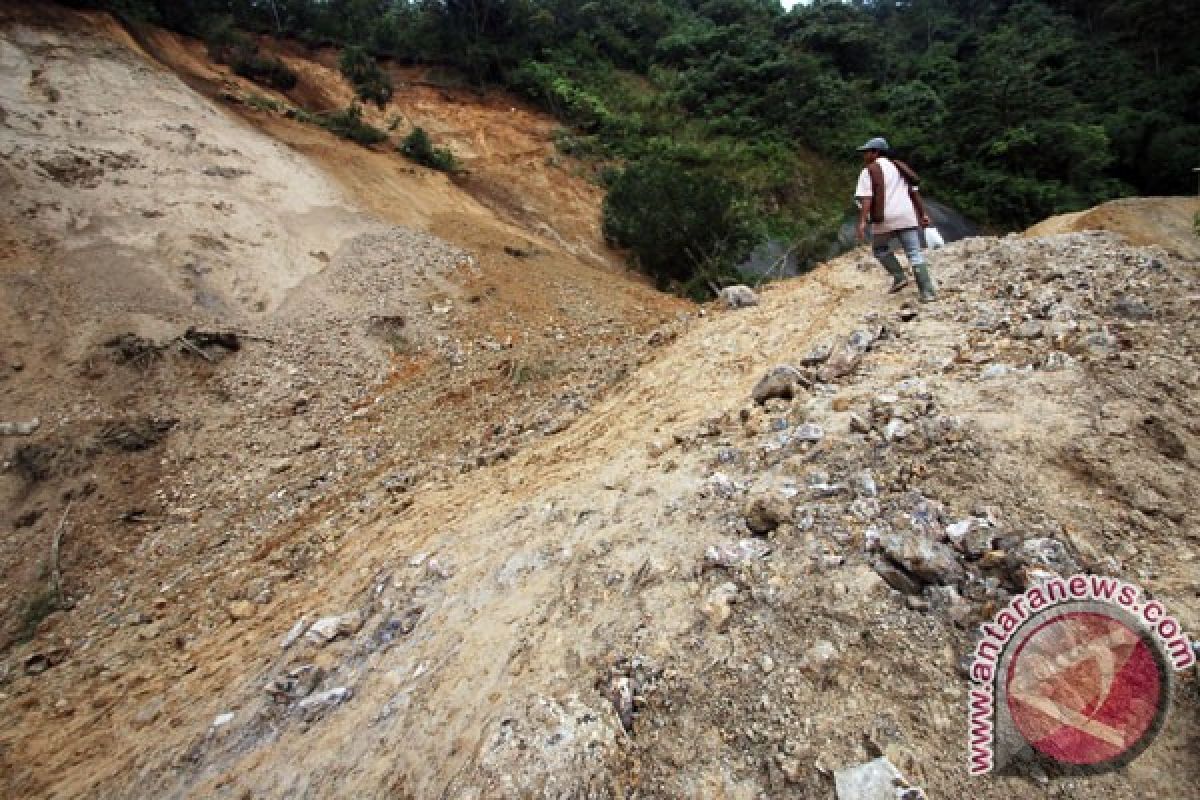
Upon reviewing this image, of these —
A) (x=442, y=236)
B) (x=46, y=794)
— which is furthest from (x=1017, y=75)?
(x=46, y=794)

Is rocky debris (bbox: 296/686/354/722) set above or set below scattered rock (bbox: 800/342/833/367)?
below

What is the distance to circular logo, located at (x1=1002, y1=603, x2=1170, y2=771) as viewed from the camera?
1510 millimetres

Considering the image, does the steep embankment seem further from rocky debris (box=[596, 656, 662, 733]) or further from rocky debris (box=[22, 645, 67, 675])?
rocky debris (box=[596, 656, 662, 733])

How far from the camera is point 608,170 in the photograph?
720 inches

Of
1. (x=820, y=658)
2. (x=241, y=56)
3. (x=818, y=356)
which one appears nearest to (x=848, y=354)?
(x=818, y=356)

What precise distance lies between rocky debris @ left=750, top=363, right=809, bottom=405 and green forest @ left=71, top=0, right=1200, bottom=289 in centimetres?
1350

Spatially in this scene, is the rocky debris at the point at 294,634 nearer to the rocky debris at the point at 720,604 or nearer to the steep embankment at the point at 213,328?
the steep embankment at the point at 213,328

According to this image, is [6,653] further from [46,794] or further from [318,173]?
[318,173]

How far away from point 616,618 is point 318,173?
12.6 metres

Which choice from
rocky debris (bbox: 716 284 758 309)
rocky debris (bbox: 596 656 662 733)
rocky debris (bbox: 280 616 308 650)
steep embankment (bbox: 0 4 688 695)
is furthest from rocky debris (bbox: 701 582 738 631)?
rocky debris (bbox: 716 284 758 309)

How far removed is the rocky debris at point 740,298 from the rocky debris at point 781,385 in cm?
272

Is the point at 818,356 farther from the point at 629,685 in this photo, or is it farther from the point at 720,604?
the point at 629,685

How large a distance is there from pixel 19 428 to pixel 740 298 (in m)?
7.38

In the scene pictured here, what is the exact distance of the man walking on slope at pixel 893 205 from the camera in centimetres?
407
